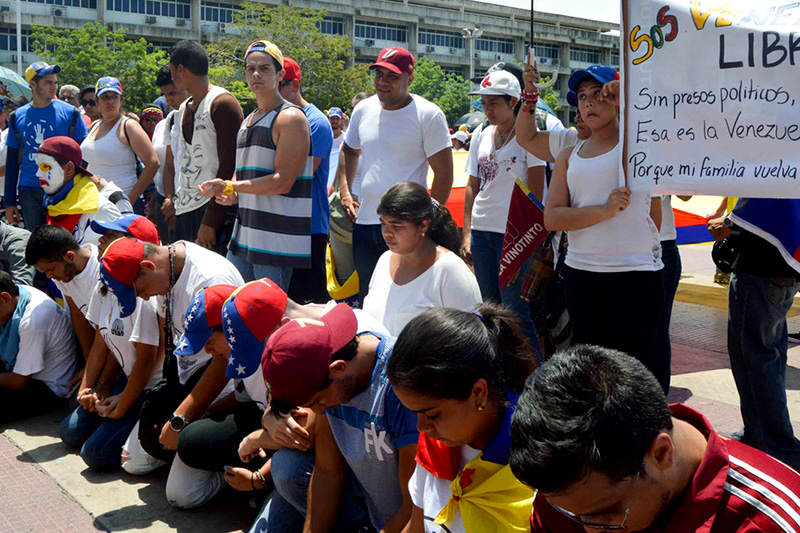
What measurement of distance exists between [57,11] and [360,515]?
2051 inches

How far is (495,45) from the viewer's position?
7031 cm

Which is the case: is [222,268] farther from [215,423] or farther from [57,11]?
[57,11]

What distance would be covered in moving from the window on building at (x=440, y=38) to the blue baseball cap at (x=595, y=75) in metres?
64.2

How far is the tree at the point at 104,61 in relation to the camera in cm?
3769

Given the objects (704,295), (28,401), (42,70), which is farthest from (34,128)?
(704,295)

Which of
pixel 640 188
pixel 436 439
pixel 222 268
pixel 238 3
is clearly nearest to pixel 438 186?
pixel 222 268

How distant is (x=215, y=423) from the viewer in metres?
3.61

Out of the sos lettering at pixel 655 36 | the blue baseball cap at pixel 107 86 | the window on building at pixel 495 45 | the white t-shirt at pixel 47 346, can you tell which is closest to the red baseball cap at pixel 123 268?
the white t-shirt at pixel 47 346

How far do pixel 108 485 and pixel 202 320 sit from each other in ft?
3.86

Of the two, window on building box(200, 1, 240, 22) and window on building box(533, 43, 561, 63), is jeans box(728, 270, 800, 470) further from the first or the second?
window on building box(533, 43, 561, 63)

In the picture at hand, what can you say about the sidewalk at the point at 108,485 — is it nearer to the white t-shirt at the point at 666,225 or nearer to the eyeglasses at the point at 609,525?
the white t-shirt at the point at 666,225

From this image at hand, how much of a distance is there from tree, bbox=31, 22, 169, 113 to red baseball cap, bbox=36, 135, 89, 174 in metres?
33.2

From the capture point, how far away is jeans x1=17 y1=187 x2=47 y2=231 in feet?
22.3

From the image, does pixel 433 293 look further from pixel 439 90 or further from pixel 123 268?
pixel 439 90
